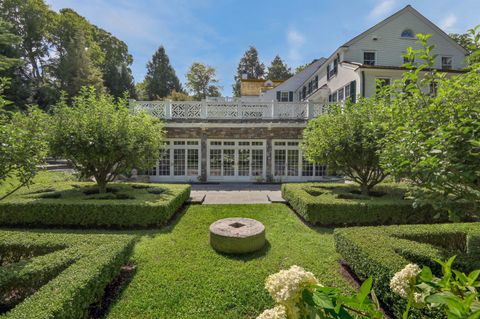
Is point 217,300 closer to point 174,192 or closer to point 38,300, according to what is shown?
point 38,300

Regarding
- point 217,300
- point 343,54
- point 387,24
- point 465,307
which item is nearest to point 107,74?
point 343,54

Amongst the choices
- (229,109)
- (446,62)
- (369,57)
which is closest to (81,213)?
(229,109)

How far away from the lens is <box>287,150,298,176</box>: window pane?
1498 cm

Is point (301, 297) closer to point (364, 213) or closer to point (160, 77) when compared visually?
point (364, 213)

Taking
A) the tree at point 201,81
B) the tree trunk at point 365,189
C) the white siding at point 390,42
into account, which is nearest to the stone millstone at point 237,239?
the tree trunk at point 365,189

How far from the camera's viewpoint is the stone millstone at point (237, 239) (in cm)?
538

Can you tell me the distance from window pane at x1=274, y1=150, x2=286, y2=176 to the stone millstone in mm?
9330

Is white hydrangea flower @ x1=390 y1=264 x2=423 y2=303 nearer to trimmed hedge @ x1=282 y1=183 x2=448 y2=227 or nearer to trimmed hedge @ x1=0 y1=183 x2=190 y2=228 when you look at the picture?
trimmed hedge @ x1=282 y1=183 x2=448 y2=227

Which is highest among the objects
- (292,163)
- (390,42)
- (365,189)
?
(390,42)

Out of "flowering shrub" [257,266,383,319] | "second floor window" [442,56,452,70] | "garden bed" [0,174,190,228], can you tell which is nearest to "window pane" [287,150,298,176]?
"garden bed" [0,174,190,228]

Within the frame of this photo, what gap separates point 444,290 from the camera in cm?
133

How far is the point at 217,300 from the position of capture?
3.76 meters

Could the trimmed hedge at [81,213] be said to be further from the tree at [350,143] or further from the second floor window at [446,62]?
the second floor window at [446,62]

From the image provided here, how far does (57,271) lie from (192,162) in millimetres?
11524
